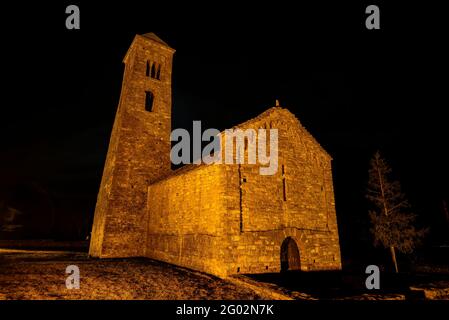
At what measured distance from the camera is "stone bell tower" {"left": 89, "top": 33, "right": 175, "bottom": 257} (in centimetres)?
1712

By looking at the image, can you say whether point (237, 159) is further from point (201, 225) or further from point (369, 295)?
point (369, 295)

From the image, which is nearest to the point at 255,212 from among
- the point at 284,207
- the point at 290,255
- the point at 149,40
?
the point at 284,207

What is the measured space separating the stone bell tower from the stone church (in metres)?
0.07

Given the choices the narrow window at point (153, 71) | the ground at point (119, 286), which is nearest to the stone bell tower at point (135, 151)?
the narrow window at point (153, 71)

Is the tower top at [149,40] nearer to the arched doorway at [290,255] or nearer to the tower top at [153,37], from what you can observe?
the tower top at [153,37]

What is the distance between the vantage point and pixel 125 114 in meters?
19.5

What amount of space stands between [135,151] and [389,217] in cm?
1780

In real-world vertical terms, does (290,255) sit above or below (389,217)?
below

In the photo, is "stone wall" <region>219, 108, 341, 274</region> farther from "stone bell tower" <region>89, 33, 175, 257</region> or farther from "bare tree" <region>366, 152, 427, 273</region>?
"stone bell tower" <region>89, 33, 175, 257</region>

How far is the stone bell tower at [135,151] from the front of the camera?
17.1 m

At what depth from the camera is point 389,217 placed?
1627 centimetres

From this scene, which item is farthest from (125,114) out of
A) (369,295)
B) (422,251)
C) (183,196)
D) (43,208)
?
(43,208)

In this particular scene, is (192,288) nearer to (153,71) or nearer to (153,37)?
(153,71)
